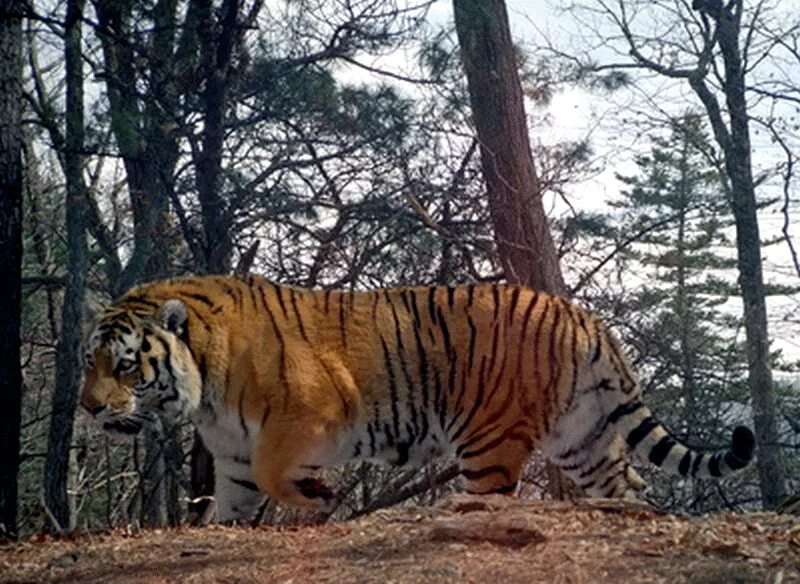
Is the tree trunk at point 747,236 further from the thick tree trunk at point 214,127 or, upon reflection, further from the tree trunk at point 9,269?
the tree trunk at point 9,269

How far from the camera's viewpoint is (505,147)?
911 centimetres

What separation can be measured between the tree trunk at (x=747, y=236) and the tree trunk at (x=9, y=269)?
1032cm

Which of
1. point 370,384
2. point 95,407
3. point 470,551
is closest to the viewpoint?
A: point 470,551

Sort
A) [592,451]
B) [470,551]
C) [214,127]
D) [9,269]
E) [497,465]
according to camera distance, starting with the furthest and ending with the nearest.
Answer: [214,127], [9,269], [592,451], [497,465], [470,551]

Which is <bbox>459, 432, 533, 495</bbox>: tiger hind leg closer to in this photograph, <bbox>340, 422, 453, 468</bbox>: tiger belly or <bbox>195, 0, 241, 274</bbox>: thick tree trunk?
<bbox>340, 422, 453, 468</bbox>: tiger belly

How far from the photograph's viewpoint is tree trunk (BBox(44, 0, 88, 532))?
33.9ft

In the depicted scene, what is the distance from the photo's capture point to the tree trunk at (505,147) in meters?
8.73

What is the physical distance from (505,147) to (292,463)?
4.77 meters

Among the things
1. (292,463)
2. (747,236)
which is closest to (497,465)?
(292,463)

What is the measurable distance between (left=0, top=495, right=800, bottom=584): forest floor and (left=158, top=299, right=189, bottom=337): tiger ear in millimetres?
1346

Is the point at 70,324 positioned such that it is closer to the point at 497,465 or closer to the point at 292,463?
the point at 292,463

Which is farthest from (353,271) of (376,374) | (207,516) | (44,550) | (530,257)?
(44,550)

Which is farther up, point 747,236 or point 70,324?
point 747,236

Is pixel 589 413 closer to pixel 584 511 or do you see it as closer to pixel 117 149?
pixel 584 511
